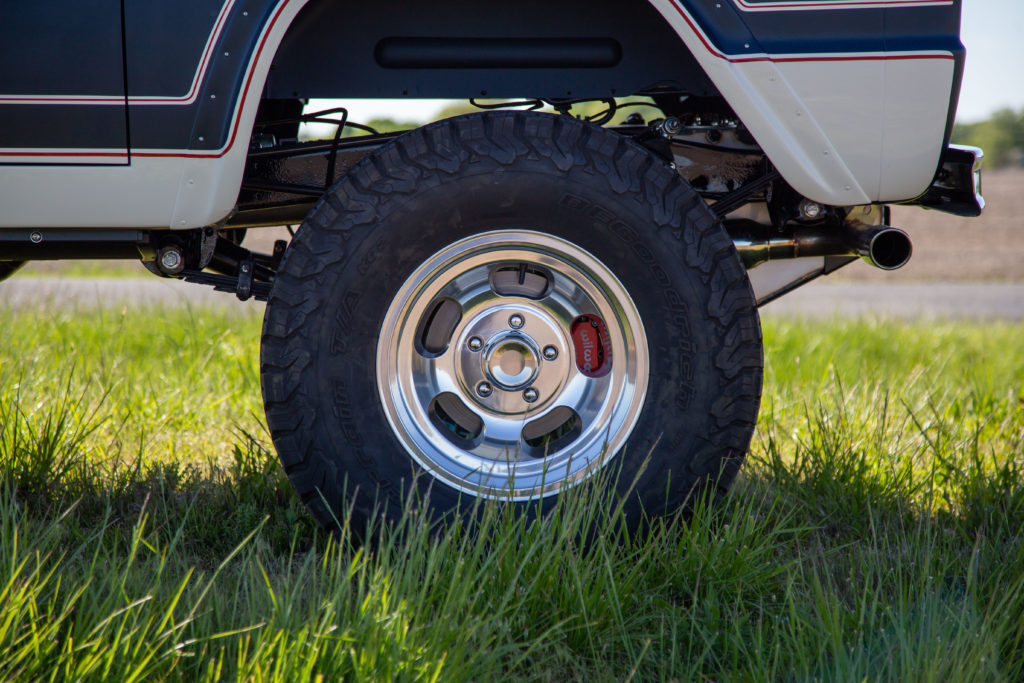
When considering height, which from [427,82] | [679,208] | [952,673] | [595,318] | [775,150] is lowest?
[952,673]

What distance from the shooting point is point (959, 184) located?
2273mm

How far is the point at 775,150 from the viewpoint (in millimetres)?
2018

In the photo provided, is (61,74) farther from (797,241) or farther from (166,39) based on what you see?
(797,241)

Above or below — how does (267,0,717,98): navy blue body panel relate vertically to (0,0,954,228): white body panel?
above

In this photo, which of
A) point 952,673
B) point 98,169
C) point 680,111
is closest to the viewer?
point 952,673

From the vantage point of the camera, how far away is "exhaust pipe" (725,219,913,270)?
225 cm

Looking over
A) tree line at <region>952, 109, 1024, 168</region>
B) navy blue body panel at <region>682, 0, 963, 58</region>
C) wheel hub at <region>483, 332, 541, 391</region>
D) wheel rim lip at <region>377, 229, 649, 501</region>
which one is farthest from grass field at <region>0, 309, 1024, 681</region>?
tree line at <region>952, 109, 1024, 168</region>

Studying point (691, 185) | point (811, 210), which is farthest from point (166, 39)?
point (811, 210)

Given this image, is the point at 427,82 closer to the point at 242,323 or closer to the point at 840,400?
the point at 840,400

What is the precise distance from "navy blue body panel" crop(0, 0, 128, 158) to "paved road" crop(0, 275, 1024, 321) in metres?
4.82

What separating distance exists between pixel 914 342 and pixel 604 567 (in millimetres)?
4236

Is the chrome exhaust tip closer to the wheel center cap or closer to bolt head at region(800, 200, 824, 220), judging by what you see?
bolt head at region(800, 200, 824, 220)

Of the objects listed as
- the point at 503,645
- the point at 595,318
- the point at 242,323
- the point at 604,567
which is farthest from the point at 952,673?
the point at 242,323

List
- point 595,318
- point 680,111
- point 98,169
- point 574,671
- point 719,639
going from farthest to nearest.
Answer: point 680,111, point 595,318, point 98,169, point 719,639, point 574,671
